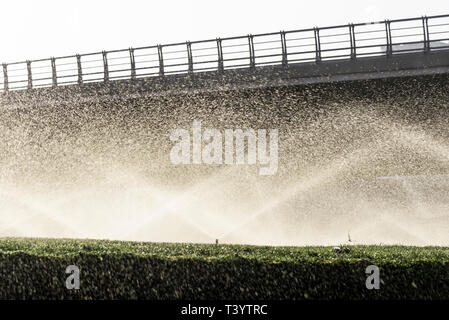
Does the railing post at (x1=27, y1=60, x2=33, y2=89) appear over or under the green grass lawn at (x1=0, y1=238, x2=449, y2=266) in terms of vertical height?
over

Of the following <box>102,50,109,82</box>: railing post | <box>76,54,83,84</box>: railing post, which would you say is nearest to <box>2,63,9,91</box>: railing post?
<box>76,54,83,84</box>: railing post

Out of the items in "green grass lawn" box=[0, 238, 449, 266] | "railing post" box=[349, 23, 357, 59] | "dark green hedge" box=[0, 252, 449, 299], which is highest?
"railing post" box=[349, 23, 357, 59]

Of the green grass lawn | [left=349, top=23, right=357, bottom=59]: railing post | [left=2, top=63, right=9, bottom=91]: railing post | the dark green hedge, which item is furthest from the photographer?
[left=2, top=63, right=9, bottom=91]: railing post

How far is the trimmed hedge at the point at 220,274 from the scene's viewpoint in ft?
24.3

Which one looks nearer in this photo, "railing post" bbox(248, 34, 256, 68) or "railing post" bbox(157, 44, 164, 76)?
"railing post" bbox(248, 34, 256, 68)

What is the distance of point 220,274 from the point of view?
25.5ft

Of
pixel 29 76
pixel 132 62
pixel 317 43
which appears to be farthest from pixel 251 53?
pixel 29 76

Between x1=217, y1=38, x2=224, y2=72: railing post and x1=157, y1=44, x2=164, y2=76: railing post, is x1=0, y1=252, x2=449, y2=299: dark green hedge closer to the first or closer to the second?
x1=217, y1=38, x2=224, y2=72: railing post

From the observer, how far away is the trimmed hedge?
24.3ft

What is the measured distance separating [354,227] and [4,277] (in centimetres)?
2899

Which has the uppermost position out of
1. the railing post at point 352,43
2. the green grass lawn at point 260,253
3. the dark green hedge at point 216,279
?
the railing post at point 352,43

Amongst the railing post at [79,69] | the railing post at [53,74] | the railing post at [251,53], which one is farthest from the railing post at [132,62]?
the railing post at [251,53]

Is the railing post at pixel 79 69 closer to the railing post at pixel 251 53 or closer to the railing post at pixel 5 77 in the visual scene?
the railing post at pixel 5 77

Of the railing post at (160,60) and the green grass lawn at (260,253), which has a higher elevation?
the railing post at (160,60)
